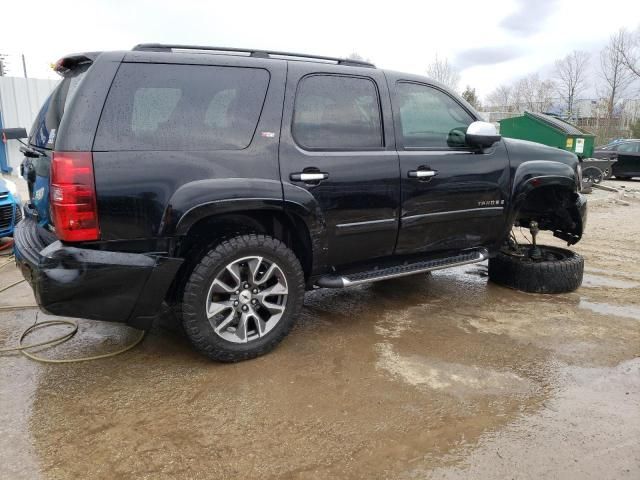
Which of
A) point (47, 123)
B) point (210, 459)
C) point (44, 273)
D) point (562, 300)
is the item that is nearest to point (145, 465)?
point (210, 459)

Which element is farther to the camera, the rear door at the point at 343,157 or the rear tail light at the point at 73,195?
the rear door at the point at 343,157

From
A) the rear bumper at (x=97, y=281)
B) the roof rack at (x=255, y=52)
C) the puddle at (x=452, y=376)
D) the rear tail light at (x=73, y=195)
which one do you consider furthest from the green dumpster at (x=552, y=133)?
the rear tail light at (x=73, y=195)

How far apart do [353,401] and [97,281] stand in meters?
1.57

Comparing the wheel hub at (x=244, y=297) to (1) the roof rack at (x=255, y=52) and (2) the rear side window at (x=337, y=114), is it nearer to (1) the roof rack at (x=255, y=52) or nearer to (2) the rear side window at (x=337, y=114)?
(2) the rear side window at (x=337, y=114)

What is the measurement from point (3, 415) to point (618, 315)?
4.48 meters

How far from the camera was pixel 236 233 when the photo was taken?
3.34m

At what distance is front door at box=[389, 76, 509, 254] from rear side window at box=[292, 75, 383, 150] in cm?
22

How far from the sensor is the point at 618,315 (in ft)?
14.1

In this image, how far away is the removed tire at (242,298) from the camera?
122 inches

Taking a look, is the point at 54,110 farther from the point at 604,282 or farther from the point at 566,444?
the point at 604,282

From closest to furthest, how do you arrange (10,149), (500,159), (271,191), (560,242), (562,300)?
1. (271,191)
2. (500,159)
3. (562,300)
4. (560,242)
5. (10,149)

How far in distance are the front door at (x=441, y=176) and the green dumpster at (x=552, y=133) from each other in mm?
9371

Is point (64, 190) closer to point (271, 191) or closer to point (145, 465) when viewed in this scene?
point (271, 191)

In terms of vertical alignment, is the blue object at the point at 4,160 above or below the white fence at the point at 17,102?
below
